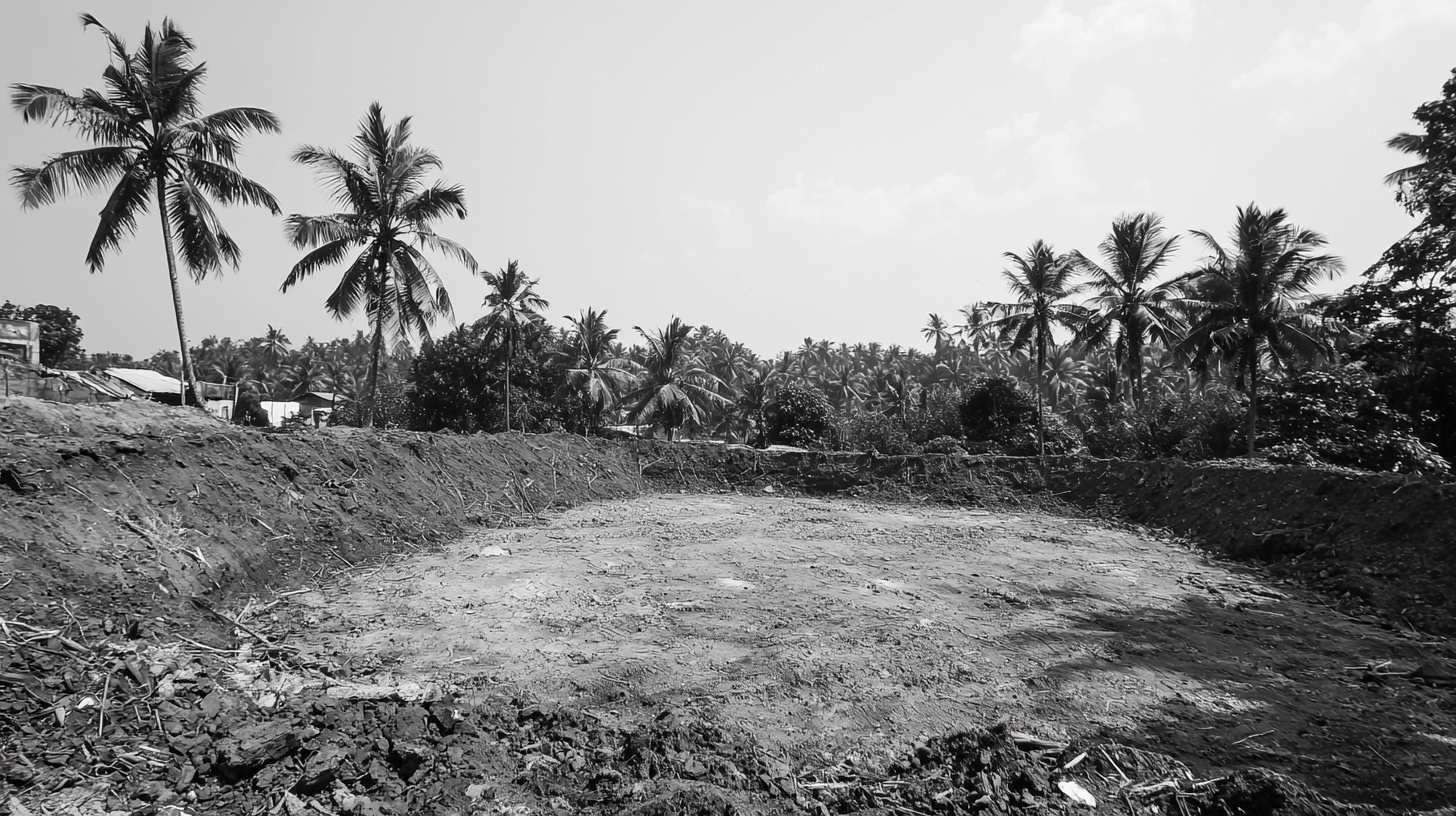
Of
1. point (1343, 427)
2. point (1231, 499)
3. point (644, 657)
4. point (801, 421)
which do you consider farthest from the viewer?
point (801, 421)

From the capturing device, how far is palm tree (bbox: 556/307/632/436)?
28125mm

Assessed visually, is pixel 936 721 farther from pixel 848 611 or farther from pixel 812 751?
pixel 848 611

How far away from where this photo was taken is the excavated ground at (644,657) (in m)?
3.48

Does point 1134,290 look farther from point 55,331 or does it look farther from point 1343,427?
point 55,331

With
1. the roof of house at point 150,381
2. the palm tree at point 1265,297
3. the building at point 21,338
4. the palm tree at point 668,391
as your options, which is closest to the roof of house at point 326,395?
the roof of house at point 150,381

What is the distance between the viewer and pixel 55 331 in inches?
1446

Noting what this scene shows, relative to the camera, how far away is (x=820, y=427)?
28.0 metres

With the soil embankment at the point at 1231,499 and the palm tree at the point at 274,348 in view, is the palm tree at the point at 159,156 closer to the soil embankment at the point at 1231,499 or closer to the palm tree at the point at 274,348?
the soil embankment at the point at 1231,499

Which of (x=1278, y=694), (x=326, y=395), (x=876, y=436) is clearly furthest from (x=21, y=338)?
(x=326, y=395)

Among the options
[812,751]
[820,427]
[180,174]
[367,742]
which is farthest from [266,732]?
[820,427]

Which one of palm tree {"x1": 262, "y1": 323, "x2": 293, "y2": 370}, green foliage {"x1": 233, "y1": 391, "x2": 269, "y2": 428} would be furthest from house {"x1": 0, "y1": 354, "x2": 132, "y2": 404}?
palm tree {"x1": 262, "y1": 323, "x2": 293, "y2": 370}

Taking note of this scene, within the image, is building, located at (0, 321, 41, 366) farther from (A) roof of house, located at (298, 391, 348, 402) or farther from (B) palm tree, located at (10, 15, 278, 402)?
(A) roof of house, located at (298, 391, 348, 402)

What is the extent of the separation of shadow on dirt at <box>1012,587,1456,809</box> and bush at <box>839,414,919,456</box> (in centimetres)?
1830

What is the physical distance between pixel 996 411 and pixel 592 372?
16.4m
